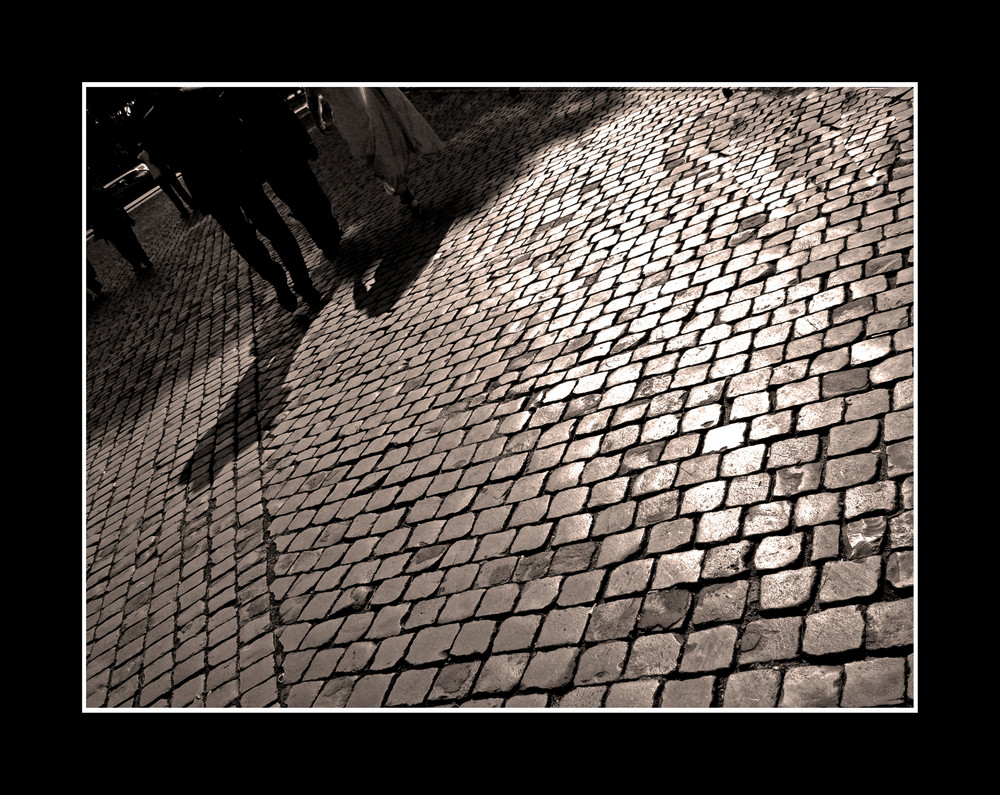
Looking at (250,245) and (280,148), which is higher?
(280,148)

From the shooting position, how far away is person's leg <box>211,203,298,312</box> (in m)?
6.41

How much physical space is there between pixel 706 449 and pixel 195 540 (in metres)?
3.31

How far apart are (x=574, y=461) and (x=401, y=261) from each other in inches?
170

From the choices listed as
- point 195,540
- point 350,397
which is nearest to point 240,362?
point 350,397

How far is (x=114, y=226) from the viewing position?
11.8 m

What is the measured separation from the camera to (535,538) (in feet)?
11.1

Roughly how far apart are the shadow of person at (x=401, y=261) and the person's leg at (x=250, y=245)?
0.71m

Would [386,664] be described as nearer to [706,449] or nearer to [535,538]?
[535,538]

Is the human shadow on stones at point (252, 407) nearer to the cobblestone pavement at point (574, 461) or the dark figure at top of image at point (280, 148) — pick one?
the cobblestone pavement at point (574, 461)

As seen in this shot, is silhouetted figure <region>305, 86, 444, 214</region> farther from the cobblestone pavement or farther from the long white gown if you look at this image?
the cobblestone pavement

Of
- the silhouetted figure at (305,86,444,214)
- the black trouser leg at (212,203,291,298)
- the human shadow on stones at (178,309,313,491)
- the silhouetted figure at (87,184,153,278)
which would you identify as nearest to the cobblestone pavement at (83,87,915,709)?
the human shadow on stones at (178,309,313,491)

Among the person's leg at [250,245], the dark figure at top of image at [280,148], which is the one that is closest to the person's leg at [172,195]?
the dark figure at top of image at [280,148]

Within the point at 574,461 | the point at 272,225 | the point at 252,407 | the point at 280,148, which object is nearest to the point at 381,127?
Answer: the point at 280,148

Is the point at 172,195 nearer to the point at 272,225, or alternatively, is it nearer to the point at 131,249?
the point at 131,249
